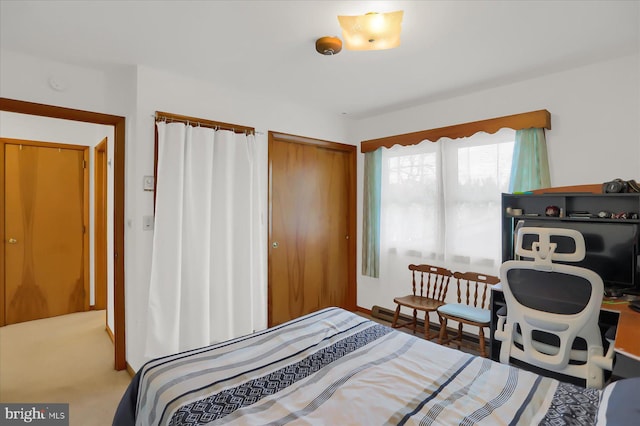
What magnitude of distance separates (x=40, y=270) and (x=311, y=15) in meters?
4.22

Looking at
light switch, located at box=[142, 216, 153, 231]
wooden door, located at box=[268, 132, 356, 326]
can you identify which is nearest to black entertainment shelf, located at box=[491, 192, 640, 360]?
wooden door, located at box=[268, 132, 356, 326]

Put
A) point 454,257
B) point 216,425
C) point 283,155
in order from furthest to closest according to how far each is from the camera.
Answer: point 283,155, point 454,257, point 216,425

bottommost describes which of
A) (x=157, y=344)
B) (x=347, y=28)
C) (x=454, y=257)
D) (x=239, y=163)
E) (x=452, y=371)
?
(x=157, y=344)

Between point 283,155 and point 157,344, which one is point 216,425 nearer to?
point 157,344

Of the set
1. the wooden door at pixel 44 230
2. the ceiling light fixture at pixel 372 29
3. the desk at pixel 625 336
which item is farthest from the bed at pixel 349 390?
the wooden door at pixel 44 230

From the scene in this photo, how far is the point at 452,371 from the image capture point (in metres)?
1.53

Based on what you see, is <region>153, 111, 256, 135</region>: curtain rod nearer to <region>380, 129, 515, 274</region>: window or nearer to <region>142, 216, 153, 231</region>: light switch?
<region>142, 216, 153, 231</region>: light switch

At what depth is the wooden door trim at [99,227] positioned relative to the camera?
408 cm

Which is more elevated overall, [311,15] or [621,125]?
[311,15]

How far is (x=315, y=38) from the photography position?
2170 millimetres

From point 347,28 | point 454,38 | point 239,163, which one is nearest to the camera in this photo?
point 347,28

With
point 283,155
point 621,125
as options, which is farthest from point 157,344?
point 621,125

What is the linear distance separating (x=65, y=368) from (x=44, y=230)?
1.98 m

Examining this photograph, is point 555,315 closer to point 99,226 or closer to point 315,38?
point 315,38
